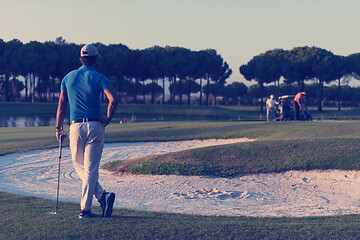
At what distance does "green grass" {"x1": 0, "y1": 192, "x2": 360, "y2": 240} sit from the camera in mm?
6043

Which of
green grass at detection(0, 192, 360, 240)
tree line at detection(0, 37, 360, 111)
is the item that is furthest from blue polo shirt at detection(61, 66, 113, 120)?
tree line at detection(0, 37, 360, 111)

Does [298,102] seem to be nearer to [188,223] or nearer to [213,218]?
[213,218]

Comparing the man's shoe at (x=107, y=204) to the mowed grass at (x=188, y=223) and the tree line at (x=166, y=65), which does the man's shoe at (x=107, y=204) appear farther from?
the tree line at (x=166, y=65)

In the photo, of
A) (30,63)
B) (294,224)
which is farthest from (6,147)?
(30,63)

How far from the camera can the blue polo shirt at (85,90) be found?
267 inches

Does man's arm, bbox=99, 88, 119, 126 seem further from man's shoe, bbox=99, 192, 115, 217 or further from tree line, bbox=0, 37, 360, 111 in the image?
tree line, bbox=0, 37, 360, 111

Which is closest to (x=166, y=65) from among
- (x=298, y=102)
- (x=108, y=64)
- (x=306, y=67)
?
(x=108, y=64)

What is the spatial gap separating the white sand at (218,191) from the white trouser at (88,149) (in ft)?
7.64

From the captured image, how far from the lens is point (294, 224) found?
6.75 meters

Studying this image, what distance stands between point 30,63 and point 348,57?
6121 centimetres

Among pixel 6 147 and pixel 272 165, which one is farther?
pixel 6 147

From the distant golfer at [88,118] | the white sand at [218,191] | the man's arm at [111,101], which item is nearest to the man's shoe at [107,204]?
the distant golfer at [88,118]

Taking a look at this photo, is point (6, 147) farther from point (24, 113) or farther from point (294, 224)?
point (24, 113)

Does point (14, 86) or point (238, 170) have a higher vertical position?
point (14, 86)
